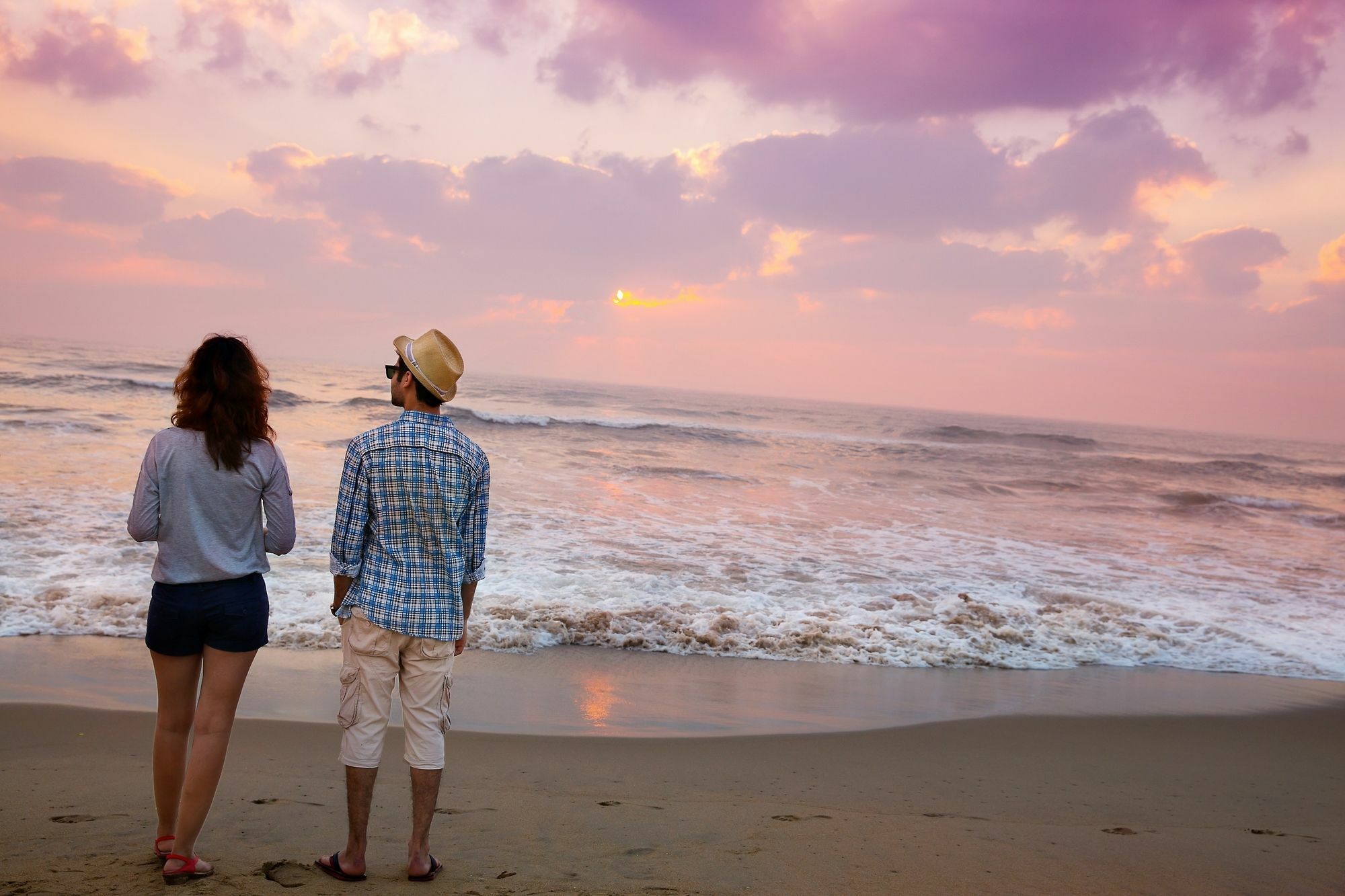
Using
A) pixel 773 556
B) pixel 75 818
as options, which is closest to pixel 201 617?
pixel 75 818

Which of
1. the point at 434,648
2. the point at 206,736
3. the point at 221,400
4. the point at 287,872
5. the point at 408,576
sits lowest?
the point at 287,872

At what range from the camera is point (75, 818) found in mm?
3369

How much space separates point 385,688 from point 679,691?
3500 mm

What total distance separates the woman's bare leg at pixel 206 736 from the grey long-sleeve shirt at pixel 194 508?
0.30m

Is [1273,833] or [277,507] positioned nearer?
[277,507]

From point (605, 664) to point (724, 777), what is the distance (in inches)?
90.2

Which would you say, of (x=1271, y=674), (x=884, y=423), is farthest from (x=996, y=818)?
(x=884, y=423)

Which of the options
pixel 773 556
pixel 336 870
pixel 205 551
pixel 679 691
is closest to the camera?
pixel 205 551

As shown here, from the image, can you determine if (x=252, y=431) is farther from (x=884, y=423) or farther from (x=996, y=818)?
(x=884, y=423)

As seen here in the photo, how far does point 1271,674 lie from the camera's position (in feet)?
24.4

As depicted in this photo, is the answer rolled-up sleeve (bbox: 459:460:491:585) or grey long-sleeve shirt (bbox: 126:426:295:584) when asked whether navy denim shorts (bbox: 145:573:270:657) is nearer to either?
grey long-sleeve shirt (bbox: 126:426:295:584)

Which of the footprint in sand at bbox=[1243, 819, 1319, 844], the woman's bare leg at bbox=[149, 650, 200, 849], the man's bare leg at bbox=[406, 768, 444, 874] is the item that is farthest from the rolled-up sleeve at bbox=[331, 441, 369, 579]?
the footprint in sand at bbox=[1243, 819, 1319, 844]

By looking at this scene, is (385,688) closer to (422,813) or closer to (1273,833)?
(422,813)

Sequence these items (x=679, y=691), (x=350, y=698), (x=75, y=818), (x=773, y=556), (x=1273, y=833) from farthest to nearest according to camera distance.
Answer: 1. (x=773, y=556)
2. (x=679, y=691)
3. (x=1273, y=833)
4. (x=75, y=818)
5. (x=350, y=698)
